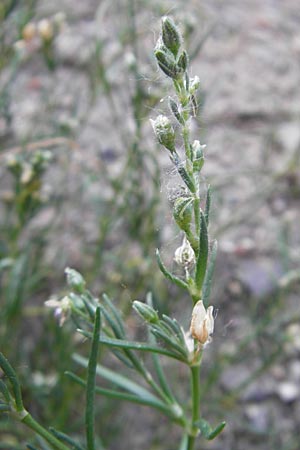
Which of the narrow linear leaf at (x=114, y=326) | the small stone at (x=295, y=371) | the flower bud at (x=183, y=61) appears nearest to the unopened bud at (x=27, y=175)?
the narrow linear leaf at (x=114, y=326)

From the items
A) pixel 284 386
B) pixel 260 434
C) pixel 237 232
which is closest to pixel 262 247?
pixel 237 232

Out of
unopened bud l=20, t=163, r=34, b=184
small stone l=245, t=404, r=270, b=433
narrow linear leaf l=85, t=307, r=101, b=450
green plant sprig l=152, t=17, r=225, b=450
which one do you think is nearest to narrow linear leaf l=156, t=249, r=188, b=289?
green plant sprig l=152, t=17, r=225, b=450

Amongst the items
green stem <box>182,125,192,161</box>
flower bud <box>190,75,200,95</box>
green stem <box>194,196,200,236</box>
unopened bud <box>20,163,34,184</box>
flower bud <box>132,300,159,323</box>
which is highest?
flower bud <box>190,75,200,95</box>

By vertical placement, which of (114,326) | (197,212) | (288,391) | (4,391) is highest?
(197,212)

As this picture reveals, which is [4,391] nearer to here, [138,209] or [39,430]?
[39,430]

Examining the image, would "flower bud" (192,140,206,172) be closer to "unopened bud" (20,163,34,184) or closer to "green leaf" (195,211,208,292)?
"green leaf" (195,211,208,292)

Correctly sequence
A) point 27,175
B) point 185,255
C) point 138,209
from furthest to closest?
point 138,209, point 27,175, point 185,255

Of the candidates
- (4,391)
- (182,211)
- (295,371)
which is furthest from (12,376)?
(295,371)
